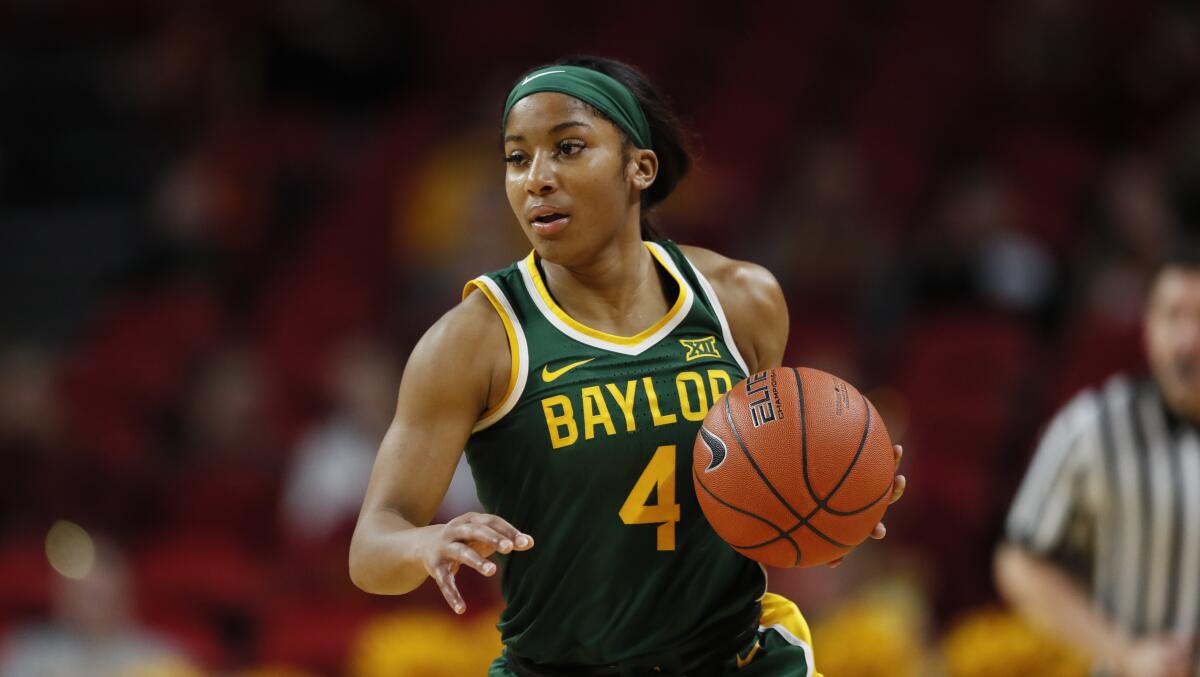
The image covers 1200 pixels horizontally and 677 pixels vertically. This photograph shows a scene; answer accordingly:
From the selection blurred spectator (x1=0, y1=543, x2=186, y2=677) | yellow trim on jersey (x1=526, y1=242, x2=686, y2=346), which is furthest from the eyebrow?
blurred spectator (x1=0, y1=543, x2=186, y2=677)

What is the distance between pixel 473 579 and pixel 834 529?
3.92m

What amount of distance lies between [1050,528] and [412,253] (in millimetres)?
5442

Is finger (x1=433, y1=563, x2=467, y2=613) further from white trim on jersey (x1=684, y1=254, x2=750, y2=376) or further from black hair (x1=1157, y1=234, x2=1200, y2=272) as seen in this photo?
black hair (x1=1157, y1=234, x2=1200, y2=272)

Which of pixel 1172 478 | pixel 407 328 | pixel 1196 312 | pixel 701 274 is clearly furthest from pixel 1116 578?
pixel 407 328

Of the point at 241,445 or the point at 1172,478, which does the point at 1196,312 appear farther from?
the point at 241,445

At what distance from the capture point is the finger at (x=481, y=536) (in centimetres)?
273

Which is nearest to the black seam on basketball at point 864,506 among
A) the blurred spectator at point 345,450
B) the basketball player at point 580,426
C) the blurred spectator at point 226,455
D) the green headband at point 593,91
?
the basketball player at point 580,426

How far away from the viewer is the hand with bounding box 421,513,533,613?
2.74 metres

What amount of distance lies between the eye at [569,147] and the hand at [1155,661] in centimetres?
229

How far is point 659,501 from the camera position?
10.8 ft

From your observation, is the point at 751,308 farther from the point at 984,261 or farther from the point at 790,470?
the point at 984,261

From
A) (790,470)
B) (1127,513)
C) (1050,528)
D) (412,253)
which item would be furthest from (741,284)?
(412,253)

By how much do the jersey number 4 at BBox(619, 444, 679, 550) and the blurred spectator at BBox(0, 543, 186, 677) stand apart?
3.91m

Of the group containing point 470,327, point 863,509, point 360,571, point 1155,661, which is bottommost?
point 1155,661
